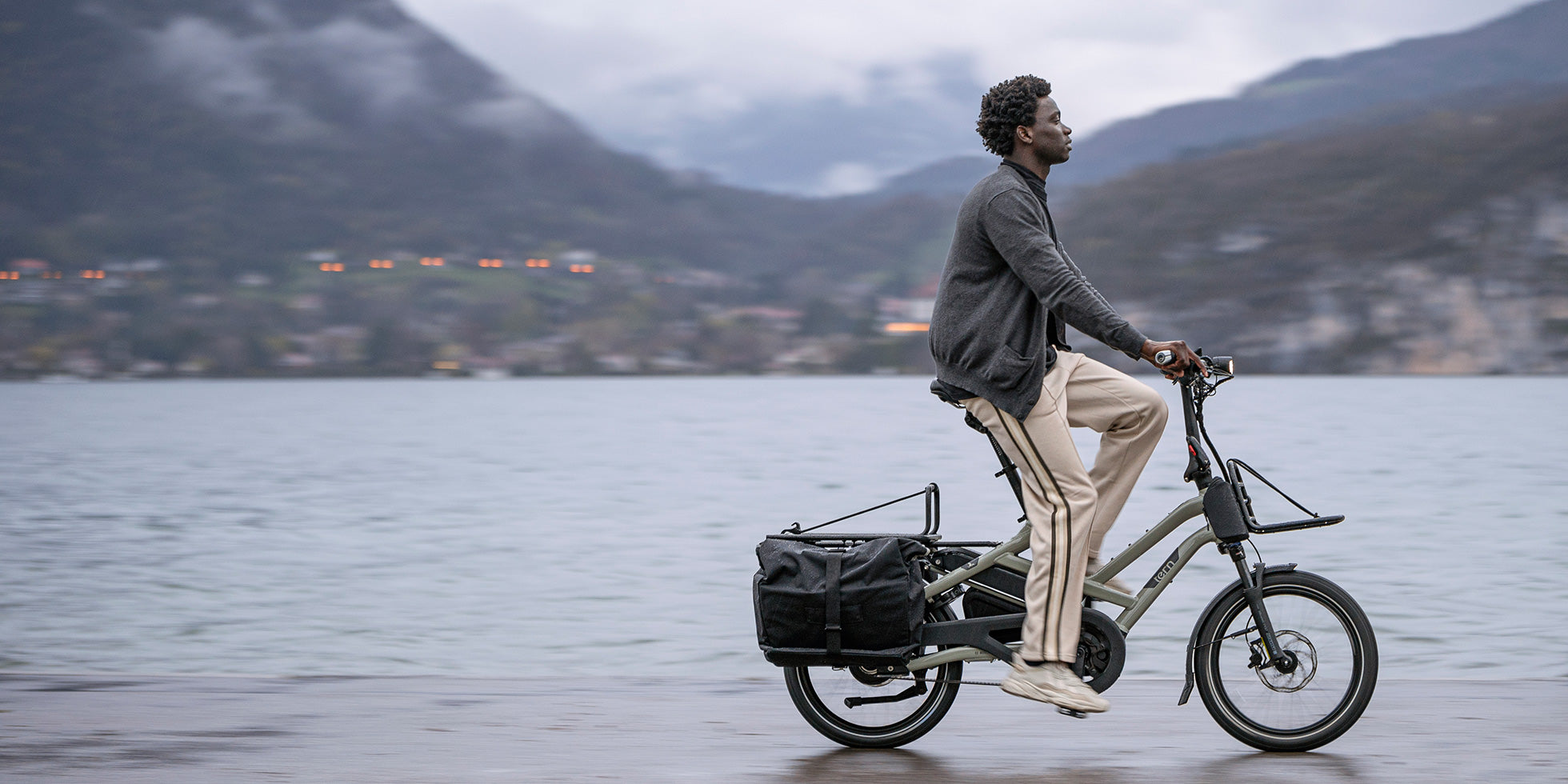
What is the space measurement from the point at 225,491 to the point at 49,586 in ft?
46.3

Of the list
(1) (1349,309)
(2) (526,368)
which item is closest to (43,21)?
→ (2) (526,368)

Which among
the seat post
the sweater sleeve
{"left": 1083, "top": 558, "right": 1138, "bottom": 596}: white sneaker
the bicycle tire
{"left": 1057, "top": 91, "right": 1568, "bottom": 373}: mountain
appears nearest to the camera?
the sweater sleeve

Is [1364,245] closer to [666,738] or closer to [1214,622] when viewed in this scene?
[1214,622]

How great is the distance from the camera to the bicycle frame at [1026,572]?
4.55 metres

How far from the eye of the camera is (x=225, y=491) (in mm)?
26750

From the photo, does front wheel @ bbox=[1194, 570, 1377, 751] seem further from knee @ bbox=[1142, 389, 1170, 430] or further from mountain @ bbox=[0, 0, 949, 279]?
mountain @ bbox=[0, 0, 949, 279]

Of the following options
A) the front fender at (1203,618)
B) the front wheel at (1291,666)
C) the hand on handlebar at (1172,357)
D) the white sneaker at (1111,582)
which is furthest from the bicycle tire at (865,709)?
the hand on handlebar at (1172,357)

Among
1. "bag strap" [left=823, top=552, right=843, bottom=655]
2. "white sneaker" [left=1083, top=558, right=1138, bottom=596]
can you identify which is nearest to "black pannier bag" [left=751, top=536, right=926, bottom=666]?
"bag strap" [left=823, top=552, right=843, bottom=655]

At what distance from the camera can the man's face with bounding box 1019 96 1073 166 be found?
14.3 ft

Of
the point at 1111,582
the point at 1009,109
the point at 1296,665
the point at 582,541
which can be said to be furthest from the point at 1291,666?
the point at 582,541

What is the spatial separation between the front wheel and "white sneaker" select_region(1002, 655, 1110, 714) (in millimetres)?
438

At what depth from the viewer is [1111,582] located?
4637 millimetres

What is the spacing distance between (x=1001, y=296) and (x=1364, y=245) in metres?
103

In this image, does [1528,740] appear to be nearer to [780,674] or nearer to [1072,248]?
[780,674]
